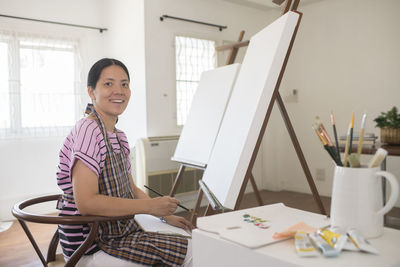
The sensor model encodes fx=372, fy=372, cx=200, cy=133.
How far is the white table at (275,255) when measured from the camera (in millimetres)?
642

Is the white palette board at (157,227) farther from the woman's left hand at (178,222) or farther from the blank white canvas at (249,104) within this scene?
the blank white canvas at (249,104)

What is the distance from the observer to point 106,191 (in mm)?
1348

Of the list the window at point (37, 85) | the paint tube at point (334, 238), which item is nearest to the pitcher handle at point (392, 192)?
the paint tube at point (334, 238)

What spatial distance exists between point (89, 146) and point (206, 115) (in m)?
1.73

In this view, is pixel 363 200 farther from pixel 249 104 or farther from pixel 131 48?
pixel 131 48

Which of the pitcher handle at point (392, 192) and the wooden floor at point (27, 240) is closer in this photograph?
the pitcher handle at point (392, 192)

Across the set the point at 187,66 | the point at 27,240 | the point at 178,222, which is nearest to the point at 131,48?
the point at 187,66

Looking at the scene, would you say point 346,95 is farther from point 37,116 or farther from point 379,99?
point 37,116

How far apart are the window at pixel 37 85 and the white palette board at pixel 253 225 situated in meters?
3.55

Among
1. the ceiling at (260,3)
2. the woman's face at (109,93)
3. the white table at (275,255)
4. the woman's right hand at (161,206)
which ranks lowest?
the woman's right hand at (161,206)

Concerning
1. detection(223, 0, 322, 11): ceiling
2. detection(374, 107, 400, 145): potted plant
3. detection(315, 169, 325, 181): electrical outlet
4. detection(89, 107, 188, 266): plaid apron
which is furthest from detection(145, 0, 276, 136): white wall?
detection(89, 107, 188, 266): plaid apron

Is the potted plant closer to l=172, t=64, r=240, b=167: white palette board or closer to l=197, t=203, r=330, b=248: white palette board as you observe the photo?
l=172, t=64, r=240, b=167: white palette board

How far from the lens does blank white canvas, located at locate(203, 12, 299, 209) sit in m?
1.27

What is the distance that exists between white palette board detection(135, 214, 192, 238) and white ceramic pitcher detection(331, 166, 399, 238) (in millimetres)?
756
